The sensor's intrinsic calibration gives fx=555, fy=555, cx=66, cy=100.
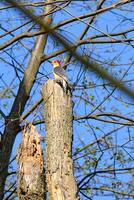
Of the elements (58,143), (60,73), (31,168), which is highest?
(60,73)

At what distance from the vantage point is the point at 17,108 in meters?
6.69

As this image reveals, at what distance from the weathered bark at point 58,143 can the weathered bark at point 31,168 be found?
7cm

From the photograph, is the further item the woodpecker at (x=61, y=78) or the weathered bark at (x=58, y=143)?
the woodpecker at (x=61, y=78)

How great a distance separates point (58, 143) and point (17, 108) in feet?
7.64

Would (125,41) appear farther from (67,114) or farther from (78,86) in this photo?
(67,114)

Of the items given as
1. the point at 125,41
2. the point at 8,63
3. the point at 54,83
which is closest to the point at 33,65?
the point at 8,63

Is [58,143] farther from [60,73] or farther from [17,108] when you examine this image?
[17,108]

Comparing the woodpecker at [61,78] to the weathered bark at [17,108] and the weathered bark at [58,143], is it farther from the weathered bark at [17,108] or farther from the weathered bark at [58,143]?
the weathered bark at [17,108]

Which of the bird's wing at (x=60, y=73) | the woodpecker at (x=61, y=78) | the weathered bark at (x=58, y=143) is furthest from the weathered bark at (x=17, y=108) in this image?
the weathered bark at (x=58, y=143)

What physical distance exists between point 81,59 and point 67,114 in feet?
13.6

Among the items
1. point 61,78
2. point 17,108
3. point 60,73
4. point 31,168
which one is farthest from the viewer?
point 17,108

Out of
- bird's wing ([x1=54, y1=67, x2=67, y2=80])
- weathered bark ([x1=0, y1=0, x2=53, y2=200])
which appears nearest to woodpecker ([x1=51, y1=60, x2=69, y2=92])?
bird's wing ([x1=54, y1=67, x2=67, y2=80])

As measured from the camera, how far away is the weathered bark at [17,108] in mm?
6278

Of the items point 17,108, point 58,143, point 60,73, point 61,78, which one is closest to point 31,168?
point 58,143
